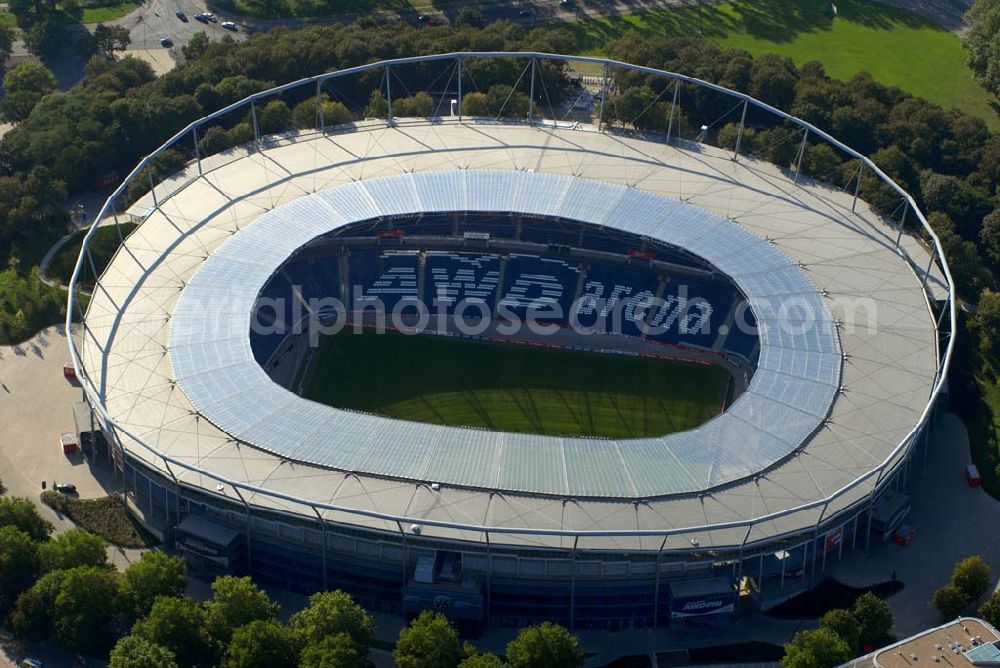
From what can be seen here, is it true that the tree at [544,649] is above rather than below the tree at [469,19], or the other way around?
below

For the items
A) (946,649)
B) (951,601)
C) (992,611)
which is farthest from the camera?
(951,601)

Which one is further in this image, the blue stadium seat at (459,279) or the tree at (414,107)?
the tree at (414,107)

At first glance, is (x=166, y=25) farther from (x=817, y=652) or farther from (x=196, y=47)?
(x=817, y=652)

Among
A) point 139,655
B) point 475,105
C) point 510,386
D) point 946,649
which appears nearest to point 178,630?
point 139,655

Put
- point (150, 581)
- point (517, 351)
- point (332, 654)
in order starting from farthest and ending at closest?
1. point (517, 351)
2. point (150, 581)
3. point (332, 654)

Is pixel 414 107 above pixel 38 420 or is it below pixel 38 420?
above

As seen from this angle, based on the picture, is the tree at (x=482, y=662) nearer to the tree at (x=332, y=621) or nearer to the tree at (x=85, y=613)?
the tree at (x=332, y=621)

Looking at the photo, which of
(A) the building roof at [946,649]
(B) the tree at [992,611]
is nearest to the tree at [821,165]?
(B) the tree at [992,611]
